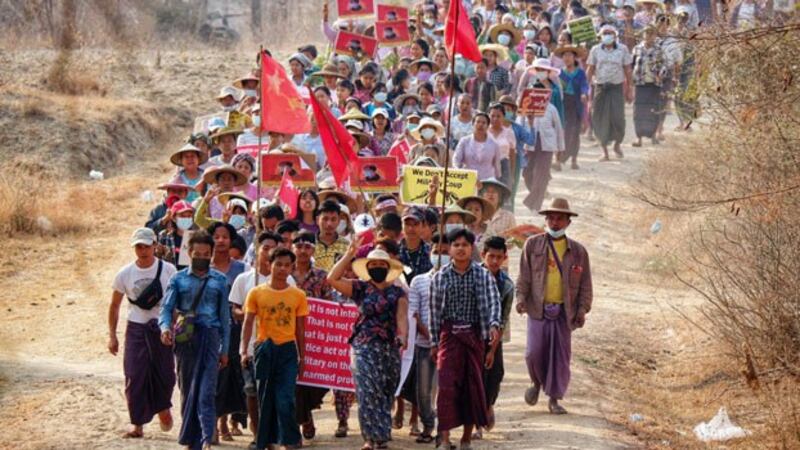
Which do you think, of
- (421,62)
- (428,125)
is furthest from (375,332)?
(421,62)

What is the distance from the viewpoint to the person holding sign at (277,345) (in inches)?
418

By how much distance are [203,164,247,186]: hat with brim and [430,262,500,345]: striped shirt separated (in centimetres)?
402

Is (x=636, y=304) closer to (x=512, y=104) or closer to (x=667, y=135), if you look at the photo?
(x=512, y=104)

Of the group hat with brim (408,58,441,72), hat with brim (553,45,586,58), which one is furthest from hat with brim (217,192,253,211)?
hat with brim (553,45,586,58)

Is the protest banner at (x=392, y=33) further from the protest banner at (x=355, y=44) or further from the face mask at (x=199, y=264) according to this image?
the face mask at (x=199, y=264)

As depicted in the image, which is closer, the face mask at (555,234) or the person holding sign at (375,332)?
the person holding sign at (375,332)

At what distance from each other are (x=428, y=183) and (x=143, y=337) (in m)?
3.76

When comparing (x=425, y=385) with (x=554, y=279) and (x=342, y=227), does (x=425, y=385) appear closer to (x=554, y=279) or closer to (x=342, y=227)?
(x=554, y=279)

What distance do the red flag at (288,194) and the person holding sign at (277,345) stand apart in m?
2.69

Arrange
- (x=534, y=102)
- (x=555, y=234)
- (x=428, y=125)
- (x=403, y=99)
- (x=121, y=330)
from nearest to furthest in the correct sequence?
(x=555, y=234) < (x=121, y=330) < (x=428, y=125) < (x=403, y=99) < (x=534, y=102)

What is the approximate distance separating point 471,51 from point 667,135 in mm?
14592

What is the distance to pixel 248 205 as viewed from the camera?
13.8 m

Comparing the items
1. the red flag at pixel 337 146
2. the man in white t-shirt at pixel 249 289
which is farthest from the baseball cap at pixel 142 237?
the red flag at pixel 337 146

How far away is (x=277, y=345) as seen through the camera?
1069cm
